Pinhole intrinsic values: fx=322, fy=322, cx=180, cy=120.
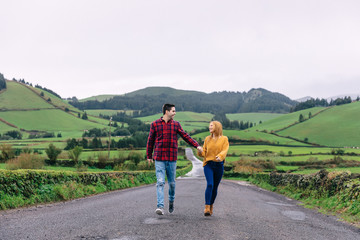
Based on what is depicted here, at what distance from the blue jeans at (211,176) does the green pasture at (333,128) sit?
5903 inches

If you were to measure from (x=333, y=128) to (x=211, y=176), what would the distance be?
577 ft

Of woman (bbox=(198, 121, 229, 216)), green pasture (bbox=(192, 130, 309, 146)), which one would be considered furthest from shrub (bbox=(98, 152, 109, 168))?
green pasture (bbox=(192, 130, 309, 146))

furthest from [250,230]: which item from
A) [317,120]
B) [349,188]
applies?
[317,120]

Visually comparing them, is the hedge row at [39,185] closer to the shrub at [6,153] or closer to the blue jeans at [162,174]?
the blue jeans at [162,174]

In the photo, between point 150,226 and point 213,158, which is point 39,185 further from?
point 213,158

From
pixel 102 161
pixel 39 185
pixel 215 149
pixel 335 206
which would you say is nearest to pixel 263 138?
pixel 102 161

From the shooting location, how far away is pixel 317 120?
184 m

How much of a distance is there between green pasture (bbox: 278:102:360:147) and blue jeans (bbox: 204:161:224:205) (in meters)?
150

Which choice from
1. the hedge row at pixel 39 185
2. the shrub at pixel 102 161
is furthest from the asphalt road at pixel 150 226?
the shrub at pixel 102 161

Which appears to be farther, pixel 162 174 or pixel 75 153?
pixel 75 153

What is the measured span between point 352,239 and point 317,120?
191702mm

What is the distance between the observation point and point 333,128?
166 m

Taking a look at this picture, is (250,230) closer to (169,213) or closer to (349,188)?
(169,213)

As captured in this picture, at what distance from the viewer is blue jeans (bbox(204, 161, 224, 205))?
8.93m
